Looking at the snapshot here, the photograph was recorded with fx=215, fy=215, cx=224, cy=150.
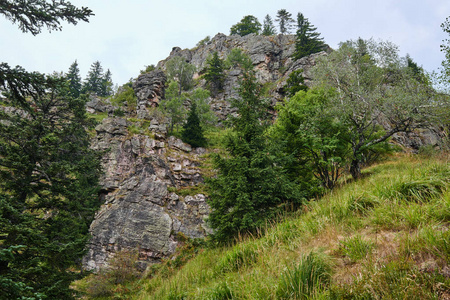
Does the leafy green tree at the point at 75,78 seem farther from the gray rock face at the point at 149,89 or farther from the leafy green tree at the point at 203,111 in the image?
the leafy green tree at the point at 203,111

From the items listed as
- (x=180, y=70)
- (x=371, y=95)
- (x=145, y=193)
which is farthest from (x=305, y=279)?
(x=180, y=70)

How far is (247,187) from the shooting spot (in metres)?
10.1

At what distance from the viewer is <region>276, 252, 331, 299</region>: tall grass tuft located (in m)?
3.16

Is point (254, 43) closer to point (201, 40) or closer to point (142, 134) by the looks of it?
point (201, 40)

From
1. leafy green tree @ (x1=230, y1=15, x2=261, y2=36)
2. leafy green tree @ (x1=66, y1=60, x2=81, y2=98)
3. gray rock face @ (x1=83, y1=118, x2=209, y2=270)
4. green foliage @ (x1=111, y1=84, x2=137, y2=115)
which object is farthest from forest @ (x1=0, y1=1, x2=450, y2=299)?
leafy green tree @ (x1=230, y1=15, x2=261, y2=36)

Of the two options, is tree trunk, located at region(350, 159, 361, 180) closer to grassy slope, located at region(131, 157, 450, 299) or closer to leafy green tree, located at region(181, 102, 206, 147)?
grassy slope, located at region(131, 157, 450, 299)

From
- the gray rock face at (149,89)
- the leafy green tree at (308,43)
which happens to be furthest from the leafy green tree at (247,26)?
the gray rock face at (149,89)

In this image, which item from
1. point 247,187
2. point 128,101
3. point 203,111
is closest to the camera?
point 247,187

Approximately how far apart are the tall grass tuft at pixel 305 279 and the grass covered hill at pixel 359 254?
13 mm

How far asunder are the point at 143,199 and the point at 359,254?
2396 cm

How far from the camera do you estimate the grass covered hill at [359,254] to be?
106 inches

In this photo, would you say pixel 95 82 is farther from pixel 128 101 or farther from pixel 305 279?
pixel 305 279

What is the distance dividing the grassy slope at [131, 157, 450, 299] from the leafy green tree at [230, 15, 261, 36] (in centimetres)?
8492

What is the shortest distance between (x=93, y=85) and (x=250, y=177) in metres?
83.3
